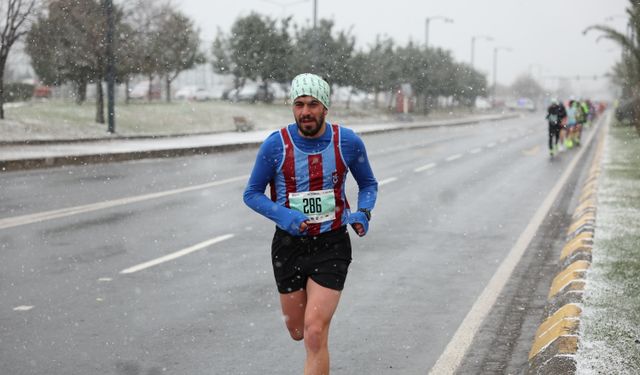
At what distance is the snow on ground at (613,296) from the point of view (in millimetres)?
4789

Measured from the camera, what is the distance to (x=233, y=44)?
55.3m

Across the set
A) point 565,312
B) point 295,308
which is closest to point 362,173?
point 295,308

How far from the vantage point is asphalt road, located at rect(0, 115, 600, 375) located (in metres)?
5.49

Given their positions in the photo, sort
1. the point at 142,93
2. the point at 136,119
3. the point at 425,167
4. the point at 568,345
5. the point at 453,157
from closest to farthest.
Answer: the point at 568,345, the point at 425,167, the point at 453,157, the point at 136,119, the point at 142,93

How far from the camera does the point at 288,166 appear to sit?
13.9 feet

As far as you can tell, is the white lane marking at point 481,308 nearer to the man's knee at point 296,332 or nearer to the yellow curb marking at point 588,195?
the man's knee at point 296,332

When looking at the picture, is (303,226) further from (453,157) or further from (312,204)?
(453,157)

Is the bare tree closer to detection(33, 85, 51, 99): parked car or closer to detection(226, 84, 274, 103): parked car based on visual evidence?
detection(226, 84, 274, 103): parked car

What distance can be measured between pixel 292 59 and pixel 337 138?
50.9m

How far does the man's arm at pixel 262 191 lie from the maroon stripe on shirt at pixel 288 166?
3 centimetres

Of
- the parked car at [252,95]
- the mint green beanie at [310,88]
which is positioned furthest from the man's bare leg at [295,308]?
the parked car at [252,95]

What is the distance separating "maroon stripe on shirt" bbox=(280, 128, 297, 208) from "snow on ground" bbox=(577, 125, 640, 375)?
188 cm

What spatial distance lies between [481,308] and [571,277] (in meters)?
0.95

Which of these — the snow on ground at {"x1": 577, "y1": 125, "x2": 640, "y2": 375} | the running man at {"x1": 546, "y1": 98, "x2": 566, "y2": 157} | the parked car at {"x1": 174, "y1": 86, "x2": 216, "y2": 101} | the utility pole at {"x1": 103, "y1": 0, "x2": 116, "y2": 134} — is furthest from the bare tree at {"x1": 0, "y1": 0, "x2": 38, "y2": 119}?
the parked car at {"x1": 174, "y1": 86, "x2": 216, "y2": 101}
